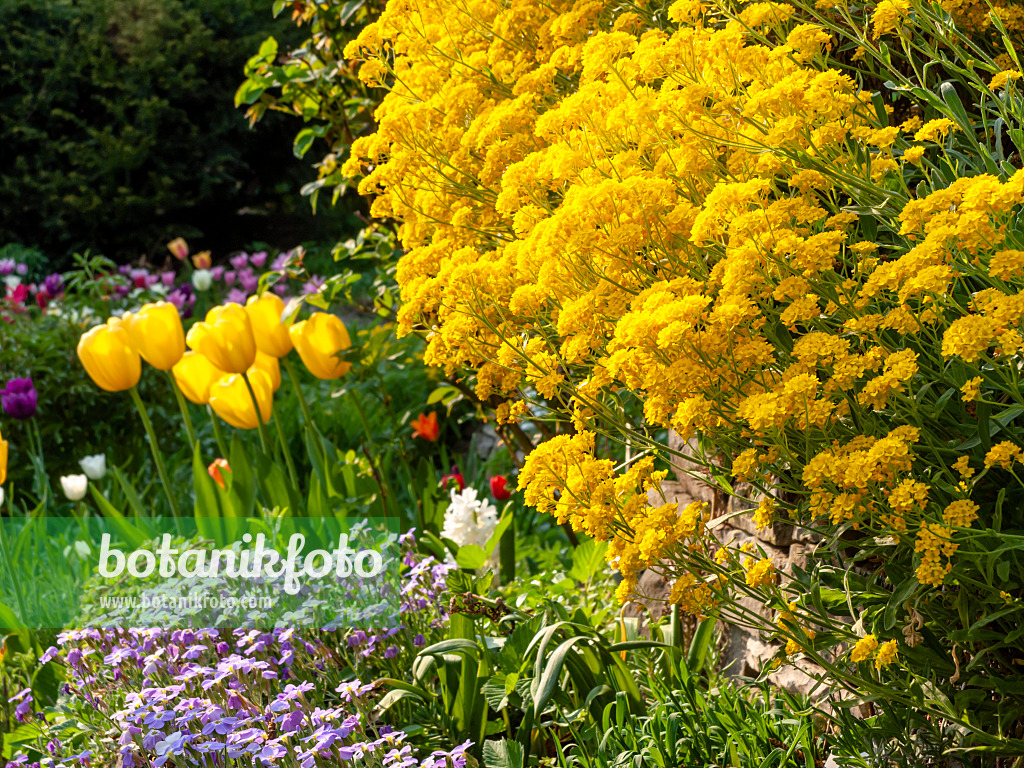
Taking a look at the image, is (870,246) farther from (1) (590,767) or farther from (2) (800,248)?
(1) (590,767)

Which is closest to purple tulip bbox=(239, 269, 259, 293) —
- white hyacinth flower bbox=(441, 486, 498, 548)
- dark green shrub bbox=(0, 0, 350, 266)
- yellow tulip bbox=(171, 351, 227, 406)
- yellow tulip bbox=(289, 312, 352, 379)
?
dark green shrub bbox=(0, 0, 350, 266)

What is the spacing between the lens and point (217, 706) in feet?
5.91

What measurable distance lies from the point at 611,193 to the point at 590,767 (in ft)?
3.57

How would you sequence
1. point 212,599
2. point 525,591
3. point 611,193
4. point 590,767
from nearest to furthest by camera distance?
point 611,193, point 590,767, point 212,599, point 525,591

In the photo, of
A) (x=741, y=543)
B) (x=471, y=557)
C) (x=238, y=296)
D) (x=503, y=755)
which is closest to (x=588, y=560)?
(x=471, y=557)

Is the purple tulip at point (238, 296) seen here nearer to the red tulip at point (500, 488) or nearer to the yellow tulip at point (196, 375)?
the yellow tulip at point (196, 375)

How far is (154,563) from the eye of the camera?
2.62m

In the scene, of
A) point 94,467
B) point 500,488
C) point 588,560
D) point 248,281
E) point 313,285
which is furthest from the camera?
point 248,281

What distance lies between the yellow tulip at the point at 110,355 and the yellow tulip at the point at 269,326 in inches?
14.4

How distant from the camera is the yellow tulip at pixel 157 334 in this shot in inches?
112

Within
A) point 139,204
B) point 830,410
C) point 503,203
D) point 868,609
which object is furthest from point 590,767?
point 139,204

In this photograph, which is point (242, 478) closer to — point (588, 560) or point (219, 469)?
point (219, 469)

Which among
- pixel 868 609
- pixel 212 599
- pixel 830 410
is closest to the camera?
pixel 830 410

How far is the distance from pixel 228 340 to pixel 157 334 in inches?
9.7
